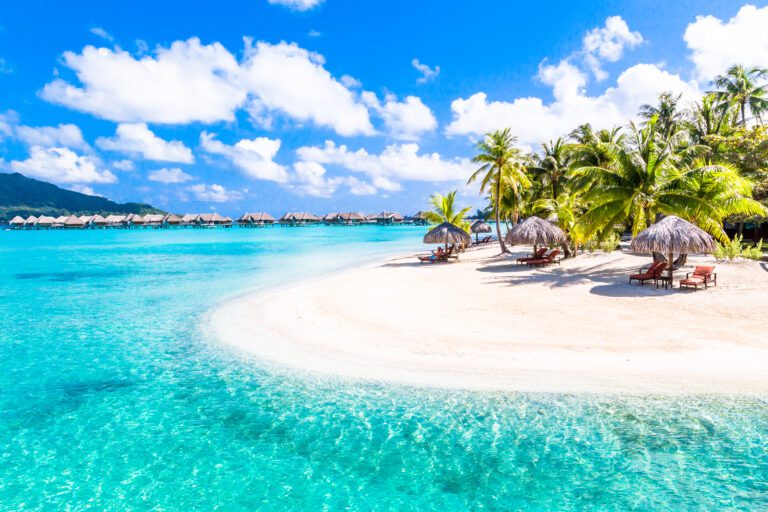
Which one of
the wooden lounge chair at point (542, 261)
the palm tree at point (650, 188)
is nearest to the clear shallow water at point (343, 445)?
the palm tree at point (650, 188)

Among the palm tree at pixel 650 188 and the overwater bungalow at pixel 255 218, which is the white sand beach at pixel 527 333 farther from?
the overwater bungalow at pixel 255 218

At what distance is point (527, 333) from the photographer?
964 centimetres

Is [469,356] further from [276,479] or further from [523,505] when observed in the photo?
[276,479]

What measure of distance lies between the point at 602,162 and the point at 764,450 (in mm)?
22557

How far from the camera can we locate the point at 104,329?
12.1 meters

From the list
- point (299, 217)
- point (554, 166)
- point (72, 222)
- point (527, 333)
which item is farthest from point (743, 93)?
point (72, 222)


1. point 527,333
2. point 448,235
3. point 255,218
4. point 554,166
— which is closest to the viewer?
point 527,333

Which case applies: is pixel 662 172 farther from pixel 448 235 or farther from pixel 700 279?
pixel 448 235

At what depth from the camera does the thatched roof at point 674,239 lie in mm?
12531

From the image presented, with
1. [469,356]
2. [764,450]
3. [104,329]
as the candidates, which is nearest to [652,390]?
[764,450]

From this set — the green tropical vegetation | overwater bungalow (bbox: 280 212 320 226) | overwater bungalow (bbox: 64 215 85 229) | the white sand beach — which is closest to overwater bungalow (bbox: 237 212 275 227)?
overwater bungalow (bbox: 280 212 320 226)

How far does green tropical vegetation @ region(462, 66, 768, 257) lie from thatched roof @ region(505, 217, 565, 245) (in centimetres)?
97

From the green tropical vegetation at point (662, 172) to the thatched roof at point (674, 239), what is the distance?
8.05 feet

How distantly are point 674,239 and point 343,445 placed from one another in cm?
1210
